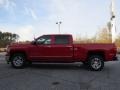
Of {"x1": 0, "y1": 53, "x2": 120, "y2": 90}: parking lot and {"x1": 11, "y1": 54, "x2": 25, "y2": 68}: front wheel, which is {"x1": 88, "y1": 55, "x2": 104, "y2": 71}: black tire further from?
{"x1": 11, "y1": 54, "x2": 25, "y2": 68}: front wheel

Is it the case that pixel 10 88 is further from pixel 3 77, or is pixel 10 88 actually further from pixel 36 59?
pixel 36 59

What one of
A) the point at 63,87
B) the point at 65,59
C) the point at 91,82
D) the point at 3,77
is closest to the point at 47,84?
the point at 63,87

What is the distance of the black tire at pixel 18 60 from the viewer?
15188 millimetres

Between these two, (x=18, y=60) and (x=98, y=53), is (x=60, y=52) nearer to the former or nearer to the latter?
(x=98, y=53)

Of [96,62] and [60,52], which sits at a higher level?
[60,52]

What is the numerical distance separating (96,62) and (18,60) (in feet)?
13.8

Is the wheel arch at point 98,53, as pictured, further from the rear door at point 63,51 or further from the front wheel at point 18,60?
the front wheel at point 18,60

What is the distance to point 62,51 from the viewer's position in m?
14.8

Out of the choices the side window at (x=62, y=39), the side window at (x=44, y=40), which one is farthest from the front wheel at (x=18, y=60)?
the side window at (x=62, y=39)

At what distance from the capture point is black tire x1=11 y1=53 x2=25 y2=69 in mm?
15188

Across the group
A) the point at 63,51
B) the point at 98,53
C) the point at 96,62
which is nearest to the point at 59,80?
the point at 63,51

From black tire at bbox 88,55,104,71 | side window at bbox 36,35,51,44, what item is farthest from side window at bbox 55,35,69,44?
black tire at bbox 88,55,104,71

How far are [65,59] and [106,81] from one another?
3.88 m

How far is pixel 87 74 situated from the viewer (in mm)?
13188
